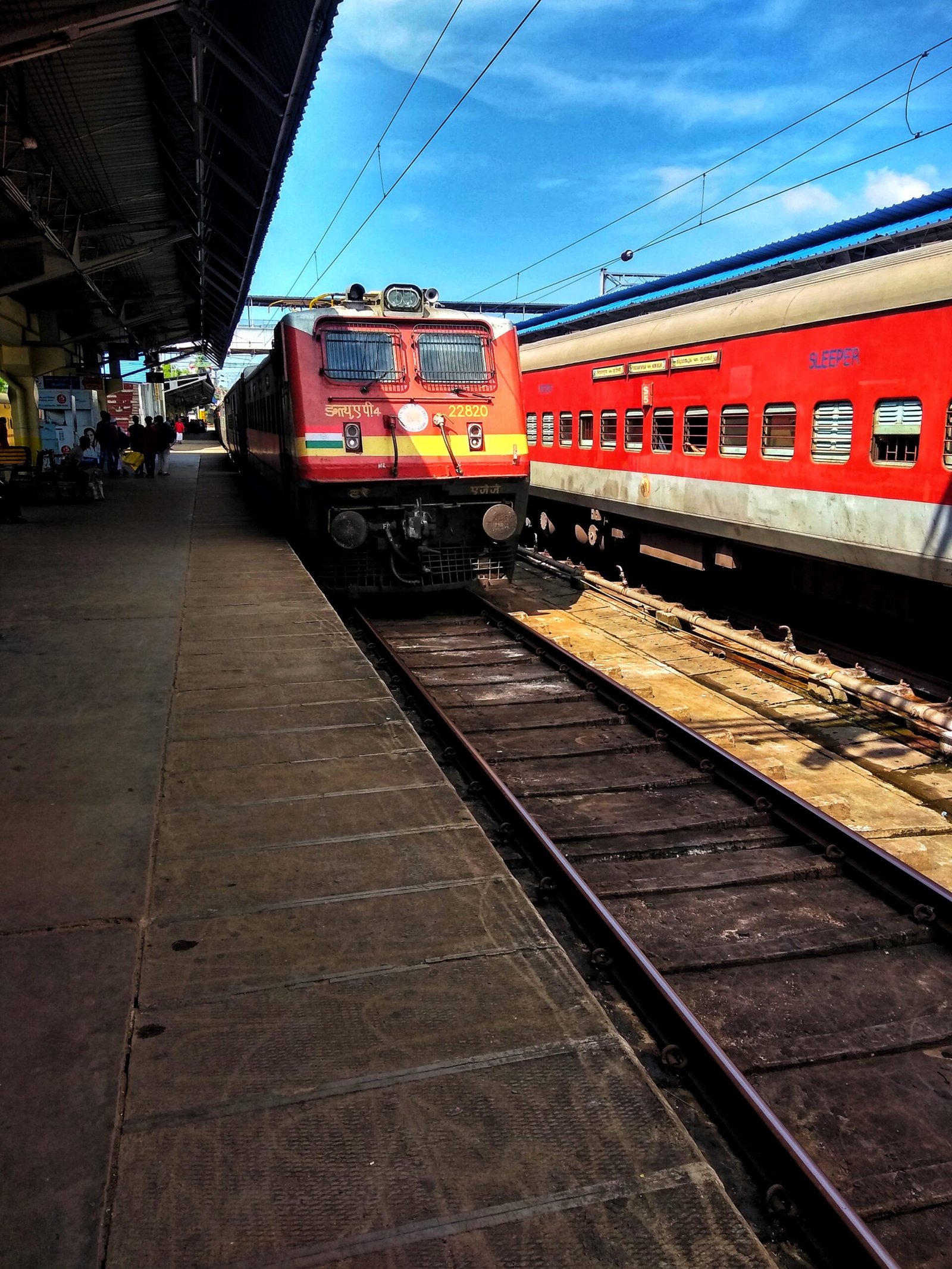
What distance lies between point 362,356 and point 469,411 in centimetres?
130

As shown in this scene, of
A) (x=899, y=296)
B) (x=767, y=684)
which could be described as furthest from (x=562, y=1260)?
(x=899, y=296)

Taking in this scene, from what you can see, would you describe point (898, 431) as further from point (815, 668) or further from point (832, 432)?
point (815, 668)

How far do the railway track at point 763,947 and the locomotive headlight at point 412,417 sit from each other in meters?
3.95

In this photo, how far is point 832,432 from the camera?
318 inches

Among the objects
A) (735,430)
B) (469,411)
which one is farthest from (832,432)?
(469,411)

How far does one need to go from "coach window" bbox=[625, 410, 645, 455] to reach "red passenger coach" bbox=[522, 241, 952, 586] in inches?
1.0

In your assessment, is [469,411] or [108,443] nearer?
[469,411]

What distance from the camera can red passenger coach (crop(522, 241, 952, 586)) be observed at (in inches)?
278

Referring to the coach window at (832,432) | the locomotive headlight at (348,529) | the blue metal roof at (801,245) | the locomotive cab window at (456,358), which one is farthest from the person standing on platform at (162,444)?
the coach window at (832,432)

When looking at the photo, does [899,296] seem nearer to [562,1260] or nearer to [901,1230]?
[901,1230]

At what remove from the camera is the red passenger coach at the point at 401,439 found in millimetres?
9484

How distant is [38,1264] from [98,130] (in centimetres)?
1360

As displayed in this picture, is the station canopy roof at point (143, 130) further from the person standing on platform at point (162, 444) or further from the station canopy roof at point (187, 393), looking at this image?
the station canopy roof at point (187, 393)

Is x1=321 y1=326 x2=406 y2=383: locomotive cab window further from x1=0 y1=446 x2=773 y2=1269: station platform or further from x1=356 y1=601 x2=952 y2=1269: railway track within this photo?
x1=0 y1=446 x2=773 y2=1269: station platform
